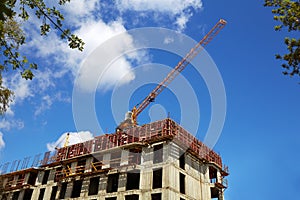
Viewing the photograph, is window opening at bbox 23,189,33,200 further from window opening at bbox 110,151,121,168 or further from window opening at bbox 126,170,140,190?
window opening at bbox 126,170,140,190

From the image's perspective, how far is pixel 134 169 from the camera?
33250mm

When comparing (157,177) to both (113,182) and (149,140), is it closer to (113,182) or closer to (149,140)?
(149,140)

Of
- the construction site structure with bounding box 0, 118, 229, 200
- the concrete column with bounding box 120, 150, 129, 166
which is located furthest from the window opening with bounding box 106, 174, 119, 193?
the concrete column with bounding box 120, 150, 129, 166

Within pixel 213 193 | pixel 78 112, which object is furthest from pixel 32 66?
pixel 213 193

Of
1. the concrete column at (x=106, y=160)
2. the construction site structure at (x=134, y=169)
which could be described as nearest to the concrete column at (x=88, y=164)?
the construction site structure at (x=134, y=169)

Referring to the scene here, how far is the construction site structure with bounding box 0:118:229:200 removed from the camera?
3203cm

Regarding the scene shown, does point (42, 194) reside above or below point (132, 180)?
below

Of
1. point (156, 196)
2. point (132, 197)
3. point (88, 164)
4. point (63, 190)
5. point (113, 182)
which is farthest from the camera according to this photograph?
point (63, 190)

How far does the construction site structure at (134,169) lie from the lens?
105 ft

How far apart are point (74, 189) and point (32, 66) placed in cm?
3490

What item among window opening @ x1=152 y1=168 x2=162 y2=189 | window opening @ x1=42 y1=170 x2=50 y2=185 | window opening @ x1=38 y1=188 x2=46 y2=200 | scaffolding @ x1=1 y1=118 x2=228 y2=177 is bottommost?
window opening @ x1=38 y1=188 x2=46 y2=200

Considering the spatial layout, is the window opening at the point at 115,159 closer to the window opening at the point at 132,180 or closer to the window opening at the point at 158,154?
the window opening at the point at 132,180

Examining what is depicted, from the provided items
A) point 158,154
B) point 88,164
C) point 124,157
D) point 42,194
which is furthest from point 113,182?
point 42,194

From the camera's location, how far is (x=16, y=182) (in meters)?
45.8
